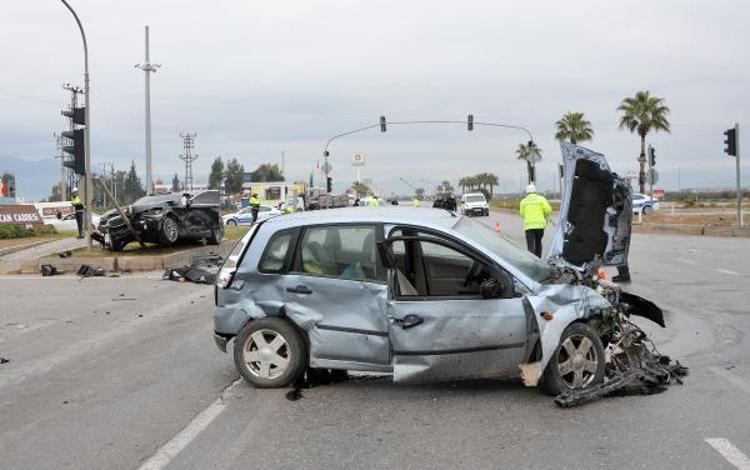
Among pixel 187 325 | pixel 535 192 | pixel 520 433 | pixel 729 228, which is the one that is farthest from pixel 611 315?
pixel 729 228

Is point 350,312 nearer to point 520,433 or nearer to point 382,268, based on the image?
point 382,268

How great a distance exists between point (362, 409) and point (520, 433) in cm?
124

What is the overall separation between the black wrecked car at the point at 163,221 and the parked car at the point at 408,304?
42.1ft

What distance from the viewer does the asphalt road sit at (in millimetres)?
4656

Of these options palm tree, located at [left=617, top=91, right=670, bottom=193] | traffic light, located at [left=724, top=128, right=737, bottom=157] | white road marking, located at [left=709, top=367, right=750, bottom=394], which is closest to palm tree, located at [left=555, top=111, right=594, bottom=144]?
palm tree, located at [left=617, top=91, right=670, bottom=193]

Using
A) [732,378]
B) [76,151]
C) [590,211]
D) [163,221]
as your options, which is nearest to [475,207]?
[163,221]

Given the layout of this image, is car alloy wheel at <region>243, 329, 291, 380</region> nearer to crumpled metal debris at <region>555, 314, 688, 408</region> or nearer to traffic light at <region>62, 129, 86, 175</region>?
crumpled metal debris at <region>555, 314, 688, 408</region>

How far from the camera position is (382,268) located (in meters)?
6.10

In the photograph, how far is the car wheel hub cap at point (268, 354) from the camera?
6.34m

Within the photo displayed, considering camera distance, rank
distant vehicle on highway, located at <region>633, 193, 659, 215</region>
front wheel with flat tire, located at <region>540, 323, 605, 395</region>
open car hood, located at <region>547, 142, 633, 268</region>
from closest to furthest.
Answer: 1. front wheel with flat tire, located at <region>540, 323, 605, 395</region>
2. open car hood, located at <region>547, 142, 633, 268</region>
3. distant vehicle on highway, located at <region>633, 193, 659, 215</region>

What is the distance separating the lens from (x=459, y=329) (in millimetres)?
5789

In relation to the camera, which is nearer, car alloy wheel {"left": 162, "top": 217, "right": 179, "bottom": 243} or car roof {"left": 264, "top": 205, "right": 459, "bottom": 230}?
car roof {"left": 264, "top": 205, "right": 459, "bottom": 230}

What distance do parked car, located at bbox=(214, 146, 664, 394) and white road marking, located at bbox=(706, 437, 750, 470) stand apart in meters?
1.17

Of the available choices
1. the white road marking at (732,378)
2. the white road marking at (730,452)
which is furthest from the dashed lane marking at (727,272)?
the white road marking at (730,452)
